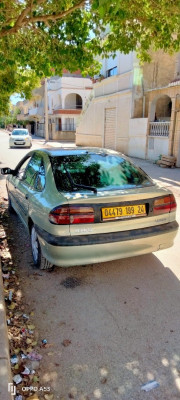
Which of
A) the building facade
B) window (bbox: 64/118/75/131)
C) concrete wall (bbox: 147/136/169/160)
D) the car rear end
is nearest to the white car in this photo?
the building facade

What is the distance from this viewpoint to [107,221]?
3.08 m

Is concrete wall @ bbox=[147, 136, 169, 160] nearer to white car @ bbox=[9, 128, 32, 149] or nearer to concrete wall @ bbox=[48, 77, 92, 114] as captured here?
white car @ bbox=[9, 128, 32, 149]

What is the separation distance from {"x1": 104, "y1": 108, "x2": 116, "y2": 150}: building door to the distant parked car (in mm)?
15791

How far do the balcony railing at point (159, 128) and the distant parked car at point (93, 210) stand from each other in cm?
1075

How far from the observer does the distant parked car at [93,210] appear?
9.87 ft

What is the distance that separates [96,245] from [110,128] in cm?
1752

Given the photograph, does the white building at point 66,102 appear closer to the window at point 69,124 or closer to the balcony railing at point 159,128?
the window at point 69,124

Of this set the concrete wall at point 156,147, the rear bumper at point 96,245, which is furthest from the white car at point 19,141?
the rear bumper at point 96,245

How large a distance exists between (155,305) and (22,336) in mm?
1405

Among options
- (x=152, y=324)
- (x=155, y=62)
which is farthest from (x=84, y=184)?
(x=155, y=62)

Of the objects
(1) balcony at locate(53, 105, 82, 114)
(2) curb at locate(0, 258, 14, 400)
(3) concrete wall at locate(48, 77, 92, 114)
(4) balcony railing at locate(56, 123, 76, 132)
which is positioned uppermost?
(3) concrete wall at locate(48, 77, 92, 114)

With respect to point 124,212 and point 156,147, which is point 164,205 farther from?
point 156,147

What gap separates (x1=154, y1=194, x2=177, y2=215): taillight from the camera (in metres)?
Result: 3.35

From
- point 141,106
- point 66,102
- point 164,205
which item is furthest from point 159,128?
point 66,102
